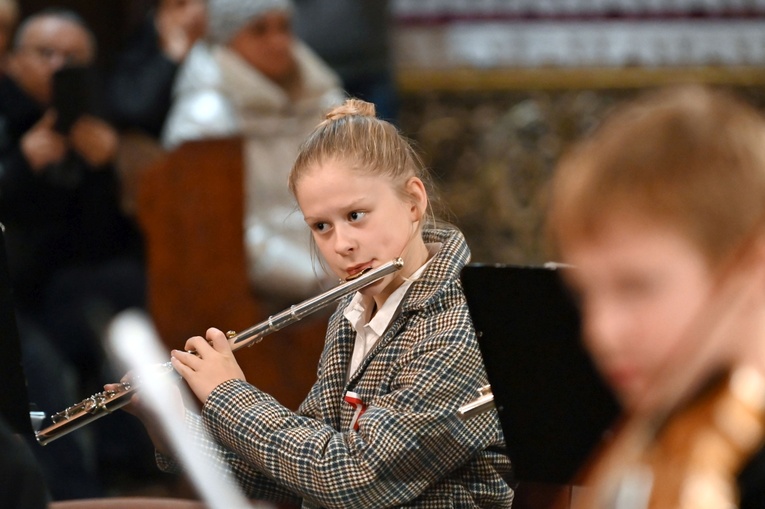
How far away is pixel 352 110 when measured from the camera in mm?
1517

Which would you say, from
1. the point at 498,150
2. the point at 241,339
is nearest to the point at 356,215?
the point at 241,339

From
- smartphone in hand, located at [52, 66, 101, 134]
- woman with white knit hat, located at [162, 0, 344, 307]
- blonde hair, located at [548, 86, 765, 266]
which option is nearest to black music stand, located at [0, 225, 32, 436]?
blonde hair, located at [548, 86, 765, 266]

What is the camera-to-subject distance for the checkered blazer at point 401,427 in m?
1.30

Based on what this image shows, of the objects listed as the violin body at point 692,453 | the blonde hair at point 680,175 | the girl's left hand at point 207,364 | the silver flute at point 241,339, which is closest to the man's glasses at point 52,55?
the silver flute at point 241,339

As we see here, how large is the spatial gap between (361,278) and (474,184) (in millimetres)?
2153

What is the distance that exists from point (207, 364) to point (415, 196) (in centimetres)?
34

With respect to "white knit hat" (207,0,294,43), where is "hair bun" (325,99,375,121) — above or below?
below

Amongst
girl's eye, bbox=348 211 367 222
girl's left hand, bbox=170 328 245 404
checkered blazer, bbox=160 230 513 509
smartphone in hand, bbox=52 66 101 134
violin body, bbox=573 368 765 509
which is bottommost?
checkered blazer, bbox=160 230 513 509

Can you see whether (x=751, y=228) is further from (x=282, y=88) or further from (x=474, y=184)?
(x=474, y=184)

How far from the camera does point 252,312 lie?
2738 mm

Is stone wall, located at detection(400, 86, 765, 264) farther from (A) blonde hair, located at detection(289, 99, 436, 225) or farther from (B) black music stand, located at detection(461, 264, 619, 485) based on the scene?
(B) black music stand, located at detection(461, 264, 619, 485)

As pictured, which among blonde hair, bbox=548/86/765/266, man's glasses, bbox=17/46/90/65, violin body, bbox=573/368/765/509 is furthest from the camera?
man's glasses, bbox=17/46/90/65

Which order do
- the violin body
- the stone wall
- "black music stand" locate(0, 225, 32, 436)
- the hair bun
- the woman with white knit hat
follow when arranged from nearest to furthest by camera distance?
the violin body, "black music stand" locate(0, 225, 32, 436), the hair bun, the woman with white knit hat, the stone wall

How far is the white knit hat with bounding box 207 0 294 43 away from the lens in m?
2.81
